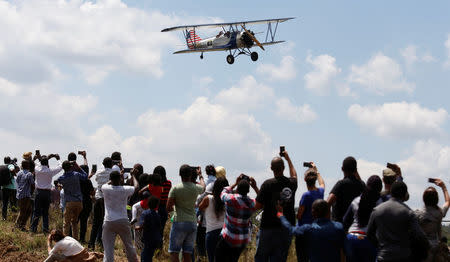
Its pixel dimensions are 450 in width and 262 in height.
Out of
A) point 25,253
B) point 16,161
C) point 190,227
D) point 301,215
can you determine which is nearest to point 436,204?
point 301,215

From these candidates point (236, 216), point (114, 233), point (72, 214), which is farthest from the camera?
point (72, 214)

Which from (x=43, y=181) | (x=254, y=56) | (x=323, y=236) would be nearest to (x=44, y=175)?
(x=43, y=181)

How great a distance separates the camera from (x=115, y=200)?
920cm

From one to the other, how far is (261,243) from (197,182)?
219 centimetres

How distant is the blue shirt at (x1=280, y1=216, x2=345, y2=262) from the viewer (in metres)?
6.61

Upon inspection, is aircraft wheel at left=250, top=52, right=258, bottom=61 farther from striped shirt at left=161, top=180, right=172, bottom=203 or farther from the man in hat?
the man in hat

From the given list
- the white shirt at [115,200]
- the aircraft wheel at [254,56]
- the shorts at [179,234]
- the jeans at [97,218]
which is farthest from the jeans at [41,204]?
the aircraft wheel at [254,56]

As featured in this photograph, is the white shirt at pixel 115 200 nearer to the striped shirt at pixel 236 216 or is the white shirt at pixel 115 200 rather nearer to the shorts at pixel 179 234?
the shorts at pixel 179 234

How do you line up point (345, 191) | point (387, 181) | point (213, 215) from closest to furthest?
point (387, 181), point (345, 191), point (213, 215)

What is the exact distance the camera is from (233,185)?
7.86 meters

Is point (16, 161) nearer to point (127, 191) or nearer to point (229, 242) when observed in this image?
point (127, 191)

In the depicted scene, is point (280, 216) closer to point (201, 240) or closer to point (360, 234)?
point (360, 234)

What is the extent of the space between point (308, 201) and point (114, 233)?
11.7 feet

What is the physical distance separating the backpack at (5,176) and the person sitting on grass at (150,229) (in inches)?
263
